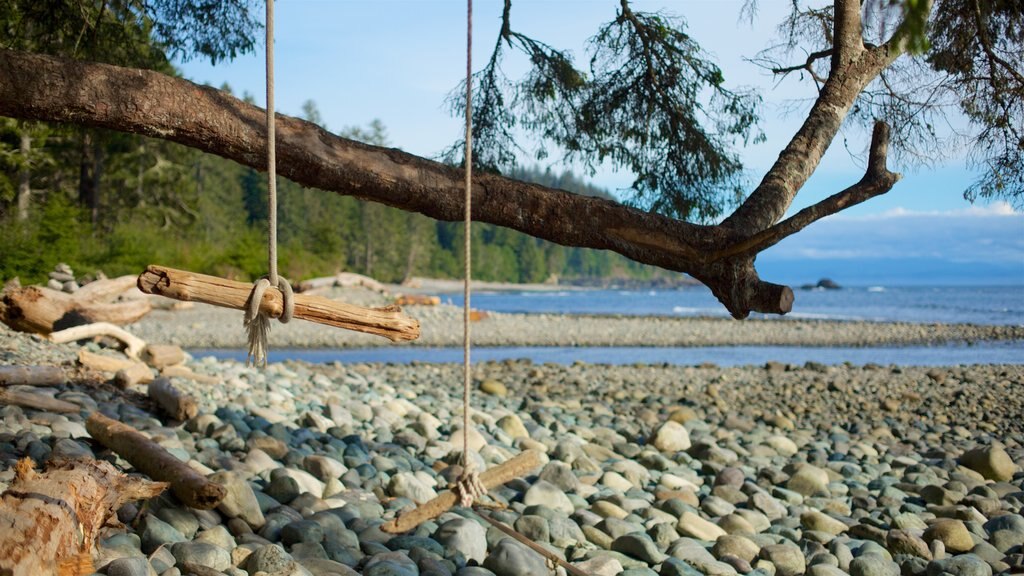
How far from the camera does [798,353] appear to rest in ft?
59.0

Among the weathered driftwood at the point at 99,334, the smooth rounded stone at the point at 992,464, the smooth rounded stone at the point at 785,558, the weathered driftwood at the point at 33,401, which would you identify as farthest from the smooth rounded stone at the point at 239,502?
the smooth rounded stone at the point at 992,464

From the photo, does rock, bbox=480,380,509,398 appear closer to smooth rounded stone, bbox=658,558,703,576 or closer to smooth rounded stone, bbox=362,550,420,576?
smooth rounded stone, bbox=658,558,703,576

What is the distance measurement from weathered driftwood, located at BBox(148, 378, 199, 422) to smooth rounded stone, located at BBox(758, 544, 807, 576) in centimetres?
327

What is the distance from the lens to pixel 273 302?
2387 millimetres

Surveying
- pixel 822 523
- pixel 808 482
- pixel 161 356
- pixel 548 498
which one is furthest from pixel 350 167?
pixel 161 356

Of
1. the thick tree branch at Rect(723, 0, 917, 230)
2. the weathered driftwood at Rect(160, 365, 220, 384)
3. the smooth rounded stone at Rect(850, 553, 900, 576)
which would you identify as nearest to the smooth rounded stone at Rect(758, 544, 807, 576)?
the smooth rounded stone at Rect(850, 553, 900, 576)

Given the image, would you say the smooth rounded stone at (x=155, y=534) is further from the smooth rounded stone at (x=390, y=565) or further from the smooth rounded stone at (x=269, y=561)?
the smooth rounded stone at (x=390, y=565)

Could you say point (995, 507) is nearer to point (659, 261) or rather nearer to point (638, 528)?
point (638, 528)

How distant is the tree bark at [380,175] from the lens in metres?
2.77

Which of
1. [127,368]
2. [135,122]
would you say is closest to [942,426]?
[127,368]

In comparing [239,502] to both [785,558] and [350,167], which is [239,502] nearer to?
[350,167]

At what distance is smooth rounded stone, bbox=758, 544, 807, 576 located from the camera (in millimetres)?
4051

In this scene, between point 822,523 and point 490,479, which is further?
point 822,523

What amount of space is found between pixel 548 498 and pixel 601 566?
94 cm
